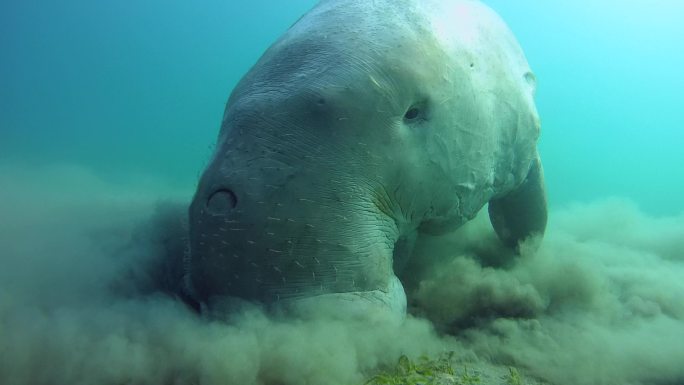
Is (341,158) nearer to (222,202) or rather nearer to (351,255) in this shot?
(351,255)

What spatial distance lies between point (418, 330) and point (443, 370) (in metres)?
0.46

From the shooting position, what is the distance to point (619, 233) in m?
10.2

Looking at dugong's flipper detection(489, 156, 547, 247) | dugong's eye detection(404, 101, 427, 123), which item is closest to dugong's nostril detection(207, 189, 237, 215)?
dugong's eye detection(404, 101, 427, 123)

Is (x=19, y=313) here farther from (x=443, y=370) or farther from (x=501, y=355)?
(x=501, y=355)

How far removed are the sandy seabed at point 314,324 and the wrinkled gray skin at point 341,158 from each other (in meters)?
0.26

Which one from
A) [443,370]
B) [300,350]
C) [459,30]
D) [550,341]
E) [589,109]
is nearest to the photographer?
[300,350]

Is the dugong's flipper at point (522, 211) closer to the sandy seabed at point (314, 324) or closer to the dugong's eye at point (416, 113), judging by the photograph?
the sandy seabed at point (314, 324)

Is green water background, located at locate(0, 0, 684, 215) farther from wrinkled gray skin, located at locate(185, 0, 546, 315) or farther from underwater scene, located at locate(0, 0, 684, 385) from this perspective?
wrinkled gray skin, located at locate(185, 0, 546, 315)

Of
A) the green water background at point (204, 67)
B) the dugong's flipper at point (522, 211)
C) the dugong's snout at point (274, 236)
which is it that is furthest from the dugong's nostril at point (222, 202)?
the green water background at point (204, 67)

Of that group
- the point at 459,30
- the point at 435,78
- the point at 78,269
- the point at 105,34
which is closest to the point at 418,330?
the point at 435,78

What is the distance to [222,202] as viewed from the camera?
2.82 meters

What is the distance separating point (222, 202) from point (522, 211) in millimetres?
4027

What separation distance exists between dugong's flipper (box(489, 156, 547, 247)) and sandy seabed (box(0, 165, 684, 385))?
0.90 ft

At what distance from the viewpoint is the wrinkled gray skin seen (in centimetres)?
280
